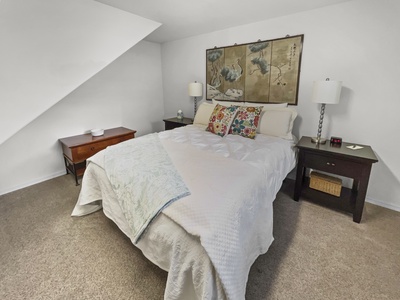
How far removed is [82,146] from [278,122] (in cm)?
256

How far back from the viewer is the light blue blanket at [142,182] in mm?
1220

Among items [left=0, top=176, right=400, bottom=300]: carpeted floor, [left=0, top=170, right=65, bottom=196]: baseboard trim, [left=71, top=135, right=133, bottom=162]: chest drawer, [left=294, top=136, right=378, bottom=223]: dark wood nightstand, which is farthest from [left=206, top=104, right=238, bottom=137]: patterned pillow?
[left=0, top=170, right=65, bottom=196]: baseboard trim

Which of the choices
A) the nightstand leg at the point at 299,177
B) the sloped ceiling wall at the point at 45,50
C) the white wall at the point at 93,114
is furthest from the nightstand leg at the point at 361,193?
the white wall at the point at 93,114

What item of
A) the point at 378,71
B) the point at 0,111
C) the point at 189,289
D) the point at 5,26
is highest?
the point at 5,26

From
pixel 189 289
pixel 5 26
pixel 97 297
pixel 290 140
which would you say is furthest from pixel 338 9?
pixel 97 297

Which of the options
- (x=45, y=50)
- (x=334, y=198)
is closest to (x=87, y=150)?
(x=45, y=50)

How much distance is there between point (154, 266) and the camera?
1539 mm

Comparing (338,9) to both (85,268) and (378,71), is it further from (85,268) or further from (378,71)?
(85,268)

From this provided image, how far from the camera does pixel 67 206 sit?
230cm

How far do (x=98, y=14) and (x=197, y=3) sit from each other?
1067 millimetres

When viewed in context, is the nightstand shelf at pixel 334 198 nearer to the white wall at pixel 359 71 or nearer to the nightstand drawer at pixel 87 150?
the white wall at pixel 359 71

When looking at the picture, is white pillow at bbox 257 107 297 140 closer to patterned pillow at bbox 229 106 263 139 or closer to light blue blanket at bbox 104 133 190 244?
patterned pillow at bbox 229 106 263 139

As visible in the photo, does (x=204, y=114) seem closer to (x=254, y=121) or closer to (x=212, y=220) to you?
(x=254, y=121)

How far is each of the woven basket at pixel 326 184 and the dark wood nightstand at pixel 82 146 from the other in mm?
2721
